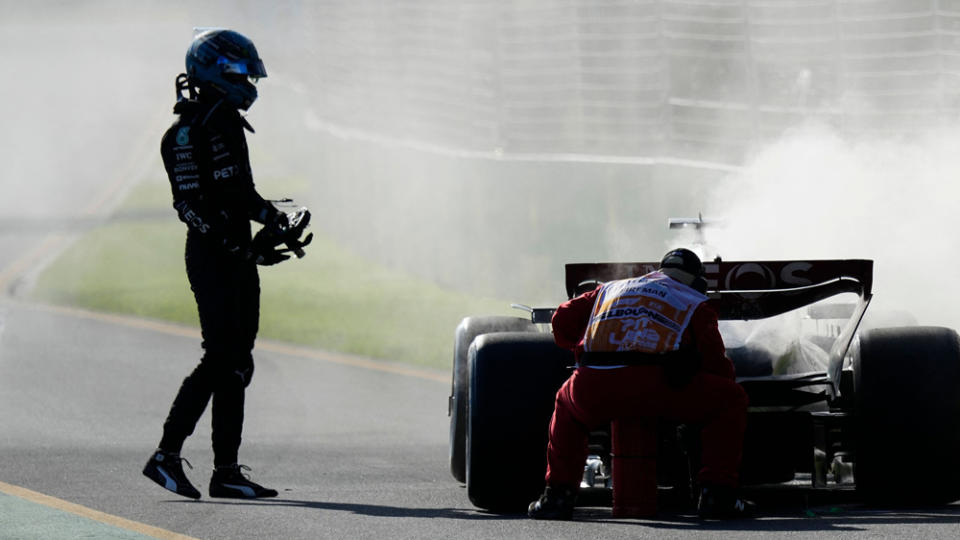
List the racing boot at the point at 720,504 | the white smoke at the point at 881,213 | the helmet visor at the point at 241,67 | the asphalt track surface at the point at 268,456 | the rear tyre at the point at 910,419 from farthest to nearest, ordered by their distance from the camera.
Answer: the white smoke at the point at 881,213, the helmet visor at the point at 241,67, the rear tyre at the point at 910,419, the racing boot at the point at 720,504, the asphalt track surface at the point at 268,456

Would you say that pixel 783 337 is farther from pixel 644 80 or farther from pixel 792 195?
pixel 644 80

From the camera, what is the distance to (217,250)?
313 inches

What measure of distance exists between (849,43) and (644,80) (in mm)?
1874

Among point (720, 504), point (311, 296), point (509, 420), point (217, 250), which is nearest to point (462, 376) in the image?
point (509, 420)

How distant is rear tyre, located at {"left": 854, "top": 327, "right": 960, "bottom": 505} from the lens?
7.03 meters

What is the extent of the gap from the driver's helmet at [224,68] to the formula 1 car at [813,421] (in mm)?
1765

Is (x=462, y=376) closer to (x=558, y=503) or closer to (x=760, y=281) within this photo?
(x=558, y=503)

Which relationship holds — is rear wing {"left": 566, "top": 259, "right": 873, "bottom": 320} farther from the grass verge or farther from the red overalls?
the grass verge

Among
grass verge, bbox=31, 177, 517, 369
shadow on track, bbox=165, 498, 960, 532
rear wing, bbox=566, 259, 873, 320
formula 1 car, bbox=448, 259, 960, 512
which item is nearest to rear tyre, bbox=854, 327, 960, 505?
formula 1 car, bbox=448, 259, 960, 512

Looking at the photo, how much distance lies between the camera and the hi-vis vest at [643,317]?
22.5ft

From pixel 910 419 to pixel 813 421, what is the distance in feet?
1.28

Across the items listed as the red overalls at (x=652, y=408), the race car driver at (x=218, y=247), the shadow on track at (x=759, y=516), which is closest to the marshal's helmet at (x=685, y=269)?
the red overalls at (x=652, y=408)

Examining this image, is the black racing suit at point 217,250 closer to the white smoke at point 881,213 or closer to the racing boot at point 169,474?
the racing boot at point 169,474

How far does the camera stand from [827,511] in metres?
7.14
